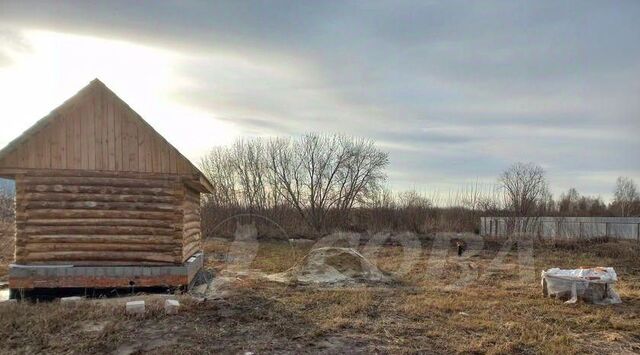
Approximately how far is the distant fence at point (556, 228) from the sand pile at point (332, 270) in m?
15.0

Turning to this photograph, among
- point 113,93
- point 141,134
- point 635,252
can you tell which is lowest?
point 635,252

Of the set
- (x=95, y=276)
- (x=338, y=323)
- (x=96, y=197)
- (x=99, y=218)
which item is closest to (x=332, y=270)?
(x=338, y=323)

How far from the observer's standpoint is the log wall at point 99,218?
953cm

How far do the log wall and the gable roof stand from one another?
187 millimetres

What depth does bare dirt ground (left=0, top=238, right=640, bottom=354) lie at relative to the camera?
21.3 feet

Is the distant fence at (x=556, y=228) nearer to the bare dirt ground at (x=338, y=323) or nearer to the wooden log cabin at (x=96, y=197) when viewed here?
the bare dirt ground at (x=338, y=323)

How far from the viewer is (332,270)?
12453 millimetres

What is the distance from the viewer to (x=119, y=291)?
9.85 m

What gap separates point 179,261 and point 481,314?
5837mm

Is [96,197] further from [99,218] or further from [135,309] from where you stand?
[135,309]

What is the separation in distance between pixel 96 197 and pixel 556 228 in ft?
74.5

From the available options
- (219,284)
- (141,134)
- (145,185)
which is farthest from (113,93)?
(219,284)

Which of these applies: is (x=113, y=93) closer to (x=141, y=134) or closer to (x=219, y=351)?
(x=141, y=134)

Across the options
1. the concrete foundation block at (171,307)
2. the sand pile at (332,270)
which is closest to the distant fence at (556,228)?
the sand pile at (332,270)
